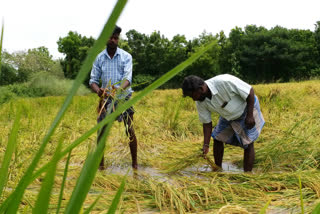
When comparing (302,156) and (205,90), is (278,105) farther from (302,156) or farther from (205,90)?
(205,90)

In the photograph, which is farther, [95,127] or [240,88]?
[240,88]

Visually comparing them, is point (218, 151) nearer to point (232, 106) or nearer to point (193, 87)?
point (232, 106)

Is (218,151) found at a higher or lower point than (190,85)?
lower

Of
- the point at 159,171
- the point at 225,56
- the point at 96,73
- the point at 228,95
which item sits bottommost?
the point at 159,171

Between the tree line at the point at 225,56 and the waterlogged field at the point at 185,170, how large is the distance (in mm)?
18770

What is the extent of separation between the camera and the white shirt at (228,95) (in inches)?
107

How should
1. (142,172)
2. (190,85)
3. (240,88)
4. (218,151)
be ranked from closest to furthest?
(190,85) < (240,88) < (142,172) < (218,151)

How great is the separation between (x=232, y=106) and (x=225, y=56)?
89.5 ft

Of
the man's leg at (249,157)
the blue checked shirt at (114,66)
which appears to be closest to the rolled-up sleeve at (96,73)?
the blue checked shirt at (114,66)

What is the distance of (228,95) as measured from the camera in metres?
2.77

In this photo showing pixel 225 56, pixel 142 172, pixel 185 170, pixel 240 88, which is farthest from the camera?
pixel 225 56

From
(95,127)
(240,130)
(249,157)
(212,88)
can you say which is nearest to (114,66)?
(212,88)

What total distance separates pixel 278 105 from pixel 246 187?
10.6 feet

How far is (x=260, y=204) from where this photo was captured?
1.97 meters
